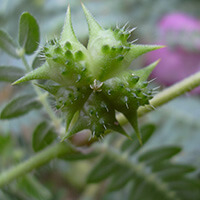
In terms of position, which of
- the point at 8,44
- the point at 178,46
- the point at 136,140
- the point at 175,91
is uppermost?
the point at 178,46

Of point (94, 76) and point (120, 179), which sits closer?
point (94, 76)

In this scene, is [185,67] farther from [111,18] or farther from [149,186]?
[149,186]

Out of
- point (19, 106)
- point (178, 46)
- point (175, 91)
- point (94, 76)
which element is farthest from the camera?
point (178, 46)

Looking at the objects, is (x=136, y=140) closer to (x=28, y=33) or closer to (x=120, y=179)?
(x=120, y=179)

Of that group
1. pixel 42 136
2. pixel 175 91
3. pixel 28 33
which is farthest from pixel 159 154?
pixel 28 33

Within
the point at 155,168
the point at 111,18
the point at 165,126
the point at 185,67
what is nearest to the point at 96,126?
the point at 155,168

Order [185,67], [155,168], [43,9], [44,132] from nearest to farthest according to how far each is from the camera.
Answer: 1. [44,132]
2. [155,168]
3. [43,9]
4. [185,67]

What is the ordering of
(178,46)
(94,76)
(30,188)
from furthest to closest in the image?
(178,46) → (30,188) → (94,76)

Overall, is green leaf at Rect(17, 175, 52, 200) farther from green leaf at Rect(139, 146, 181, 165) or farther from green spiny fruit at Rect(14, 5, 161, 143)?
green spiny fruit at Rect(14, 5, 161, 143)
